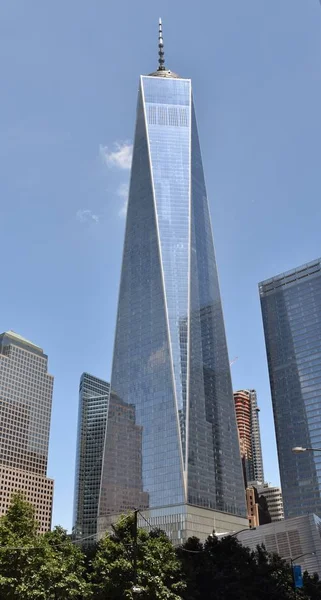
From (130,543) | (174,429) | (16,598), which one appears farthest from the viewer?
(174,429)

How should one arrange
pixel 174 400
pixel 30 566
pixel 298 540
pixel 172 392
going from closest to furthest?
pixel 30 566 → pixel 298 540 → pixel 174 400 → pixel 172 392

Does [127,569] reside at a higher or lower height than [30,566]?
lower

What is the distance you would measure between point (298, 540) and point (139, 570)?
122ft

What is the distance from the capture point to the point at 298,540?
3388 inches

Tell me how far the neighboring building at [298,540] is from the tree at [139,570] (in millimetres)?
30020

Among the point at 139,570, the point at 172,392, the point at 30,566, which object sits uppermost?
the point at 172,392

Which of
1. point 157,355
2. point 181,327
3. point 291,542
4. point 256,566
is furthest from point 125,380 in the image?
point 256,566

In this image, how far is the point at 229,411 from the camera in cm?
19912

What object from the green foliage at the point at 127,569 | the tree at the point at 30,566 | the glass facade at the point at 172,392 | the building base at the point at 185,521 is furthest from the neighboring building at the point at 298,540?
the glass facade at the point at 172,392

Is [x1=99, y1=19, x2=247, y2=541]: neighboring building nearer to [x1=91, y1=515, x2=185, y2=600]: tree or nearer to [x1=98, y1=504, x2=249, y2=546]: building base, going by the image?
[x1=98, y1=504, x2=249, y2=546]: building base

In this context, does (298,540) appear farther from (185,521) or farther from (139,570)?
(185,521)

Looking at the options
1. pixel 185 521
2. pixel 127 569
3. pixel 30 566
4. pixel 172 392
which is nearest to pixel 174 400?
pixel 172 392

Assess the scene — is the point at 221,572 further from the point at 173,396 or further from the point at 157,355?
the point at 157,355

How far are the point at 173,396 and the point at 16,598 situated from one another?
395ft
